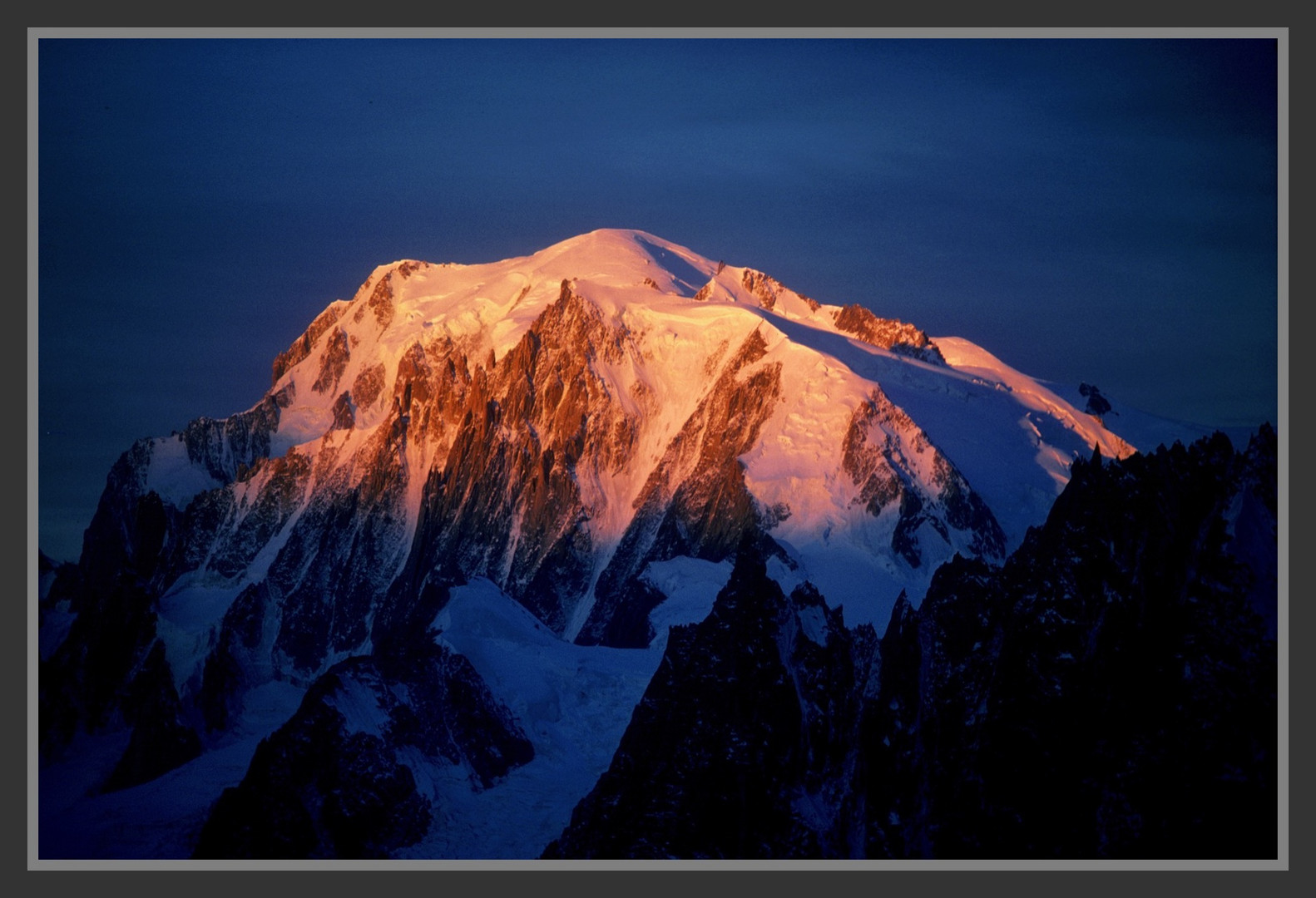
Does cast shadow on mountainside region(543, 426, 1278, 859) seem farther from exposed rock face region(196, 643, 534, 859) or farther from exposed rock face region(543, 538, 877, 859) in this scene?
exposed rock face region(196, 643, 534, 859)

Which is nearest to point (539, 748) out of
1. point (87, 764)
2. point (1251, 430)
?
point (87, 764)

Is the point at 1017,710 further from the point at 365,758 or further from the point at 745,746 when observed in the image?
the point at 365,758

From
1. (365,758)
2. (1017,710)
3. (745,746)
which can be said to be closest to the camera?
(1017,710)

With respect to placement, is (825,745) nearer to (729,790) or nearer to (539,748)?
(729,790)

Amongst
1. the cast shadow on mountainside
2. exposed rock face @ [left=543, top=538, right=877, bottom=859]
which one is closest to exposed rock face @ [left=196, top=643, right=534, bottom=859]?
exposed rock face @ [left=543, top=538, right=877, bottom=859]

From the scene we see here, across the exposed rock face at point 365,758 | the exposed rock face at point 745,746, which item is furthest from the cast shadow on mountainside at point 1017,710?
the exposed rock face at point 365,758

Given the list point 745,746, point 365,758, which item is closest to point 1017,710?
point 745,746
